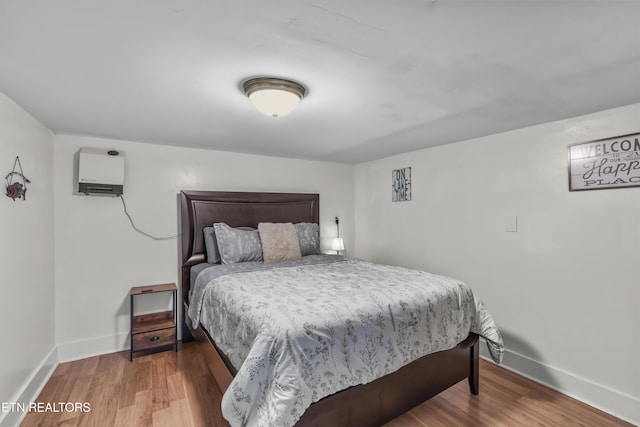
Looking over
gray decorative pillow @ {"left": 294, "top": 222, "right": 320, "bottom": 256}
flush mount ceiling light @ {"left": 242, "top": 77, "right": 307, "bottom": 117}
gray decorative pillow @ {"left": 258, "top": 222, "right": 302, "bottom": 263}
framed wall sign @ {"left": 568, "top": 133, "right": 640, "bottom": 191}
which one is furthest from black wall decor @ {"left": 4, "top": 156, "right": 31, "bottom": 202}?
framed wall sign @ {"left": 568, "top": 133, "right": 640, "bottom": 191}

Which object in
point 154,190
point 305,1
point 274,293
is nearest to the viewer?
point 305,1

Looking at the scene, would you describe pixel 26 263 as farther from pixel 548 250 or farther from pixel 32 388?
pixel 548 250

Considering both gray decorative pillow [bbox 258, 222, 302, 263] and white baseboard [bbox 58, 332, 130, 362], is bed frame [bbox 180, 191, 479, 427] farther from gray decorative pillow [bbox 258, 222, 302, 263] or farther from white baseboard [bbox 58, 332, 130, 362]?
white baseboard [bbox 58, 332, 130, 362]

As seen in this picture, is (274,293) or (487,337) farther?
(487,337)

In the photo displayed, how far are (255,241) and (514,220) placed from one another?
245 cm

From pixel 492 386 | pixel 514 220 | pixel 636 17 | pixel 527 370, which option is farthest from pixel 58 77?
pixel 527 370

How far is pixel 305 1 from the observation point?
104 cm

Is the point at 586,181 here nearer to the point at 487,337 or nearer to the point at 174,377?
the point at 487,337

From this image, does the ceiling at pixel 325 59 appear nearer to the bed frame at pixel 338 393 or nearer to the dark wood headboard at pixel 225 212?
the dark wood headboard at pixel 225 212

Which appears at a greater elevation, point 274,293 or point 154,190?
point 154,190

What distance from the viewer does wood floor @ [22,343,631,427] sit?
1982mm

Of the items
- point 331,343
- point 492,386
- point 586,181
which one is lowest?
point 492,386

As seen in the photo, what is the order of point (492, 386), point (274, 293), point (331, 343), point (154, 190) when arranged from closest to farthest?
point (331, 343) → point (274, 293) → point (492, 386) → point (154, 190)

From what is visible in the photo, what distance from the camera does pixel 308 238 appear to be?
364 cm
